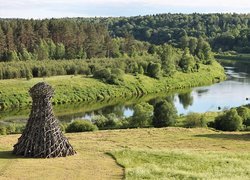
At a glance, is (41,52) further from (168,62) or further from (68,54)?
(168,62)

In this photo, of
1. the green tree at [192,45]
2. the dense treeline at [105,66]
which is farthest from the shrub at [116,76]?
the green tree at [192,45]

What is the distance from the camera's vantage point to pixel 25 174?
1062 inches

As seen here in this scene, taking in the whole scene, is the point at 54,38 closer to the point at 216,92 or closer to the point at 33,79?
the point at 33,79

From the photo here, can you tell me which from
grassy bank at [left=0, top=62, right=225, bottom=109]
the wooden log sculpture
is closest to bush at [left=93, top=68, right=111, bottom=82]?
grassy bank at [left=0, top=62, right=225, bottom=109]

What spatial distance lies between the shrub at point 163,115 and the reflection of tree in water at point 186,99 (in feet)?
86.7

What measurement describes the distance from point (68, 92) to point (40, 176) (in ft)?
247

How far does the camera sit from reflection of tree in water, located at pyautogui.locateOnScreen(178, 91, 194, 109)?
9688 cm

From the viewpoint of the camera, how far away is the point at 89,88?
106 meters

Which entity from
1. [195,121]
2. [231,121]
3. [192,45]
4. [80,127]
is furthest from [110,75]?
[192,45]

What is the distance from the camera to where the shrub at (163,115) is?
66.2m

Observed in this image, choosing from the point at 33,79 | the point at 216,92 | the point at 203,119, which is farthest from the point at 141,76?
the point at 203,119

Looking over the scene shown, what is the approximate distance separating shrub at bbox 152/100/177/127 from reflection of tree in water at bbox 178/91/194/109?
26424 mm

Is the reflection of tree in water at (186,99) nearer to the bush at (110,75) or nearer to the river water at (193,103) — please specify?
the river water at (193,103)

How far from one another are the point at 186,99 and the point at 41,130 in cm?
7571
